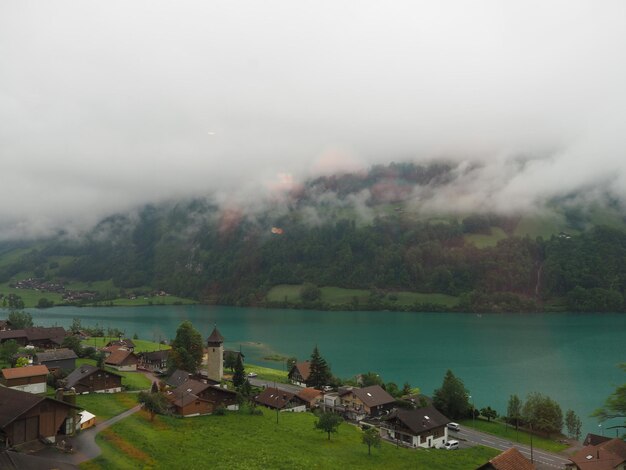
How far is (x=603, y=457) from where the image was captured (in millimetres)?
37906

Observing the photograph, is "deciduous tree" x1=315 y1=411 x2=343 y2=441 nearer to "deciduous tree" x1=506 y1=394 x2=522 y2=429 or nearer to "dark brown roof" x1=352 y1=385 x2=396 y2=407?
"dark brown roof" x1=352 y1=385 x2=396 y2=407

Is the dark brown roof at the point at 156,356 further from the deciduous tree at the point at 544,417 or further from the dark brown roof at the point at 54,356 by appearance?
the deciduous tree at the point at 544,417

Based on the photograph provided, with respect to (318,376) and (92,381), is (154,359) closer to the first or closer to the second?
(318,376)

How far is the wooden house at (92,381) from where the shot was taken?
165 ft

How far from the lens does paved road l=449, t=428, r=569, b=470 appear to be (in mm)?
44781

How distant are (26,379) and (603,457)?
49.7 m

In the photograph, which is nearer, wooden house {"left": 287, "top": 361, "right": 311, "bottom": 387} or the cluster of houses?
the cluster of houses

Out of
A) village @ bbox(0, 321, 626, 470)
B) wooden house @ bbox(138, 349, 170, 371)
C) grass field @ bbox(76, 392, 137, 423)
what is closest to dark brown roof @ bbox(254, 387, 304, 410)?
village @ bbox(0, 321, 626, 470)

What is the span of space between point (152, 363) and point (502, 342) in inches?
3461

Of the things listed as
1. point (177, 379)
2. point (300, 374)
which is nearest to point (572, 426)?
point (300, 374)

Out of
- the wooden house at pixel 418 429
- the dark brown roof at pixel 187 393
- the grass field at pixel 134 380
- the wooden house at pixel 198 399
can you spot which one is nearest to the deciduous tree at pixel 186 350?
the grass field at pixel 134 380

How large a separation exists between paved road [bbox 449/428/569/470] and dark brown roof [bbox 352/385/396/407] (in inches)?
343

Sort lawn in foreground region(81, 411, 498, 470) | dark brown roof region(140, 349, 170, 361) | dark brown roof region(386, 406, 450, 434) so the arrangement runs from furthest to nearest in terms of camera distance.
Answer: dark brown roof region(140, 349, 170, 361) → dark brown roof region(386, 406, 450, 434) → lawn in foreground region(81, 411, 498, 470)

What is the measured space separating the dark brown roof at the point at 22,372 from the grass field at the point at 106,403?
4314mm
